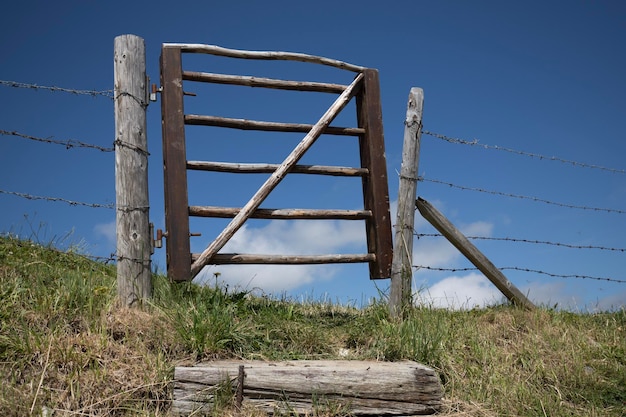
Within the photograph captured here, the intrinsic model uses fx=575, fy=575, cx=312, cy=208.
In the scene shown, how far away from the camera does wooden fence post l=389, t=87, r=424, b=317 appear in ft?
20.8

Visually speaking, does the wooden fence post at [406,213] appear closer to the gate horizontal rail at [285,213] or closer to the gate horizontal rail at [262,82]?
the gate horizontal rail at [285,213]

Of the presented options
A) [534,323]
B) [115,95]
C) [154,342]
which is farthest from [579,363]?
[115,95]

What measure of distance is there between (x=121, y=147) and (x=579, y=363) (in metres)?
5.05

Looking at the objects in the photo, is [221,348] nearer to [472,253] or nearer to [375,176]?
[375,176]

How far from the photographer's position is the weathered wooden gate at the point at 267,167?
19.9 ft

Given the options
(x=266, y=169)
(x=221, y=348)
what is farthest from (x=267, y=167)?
(x=221, y=348)

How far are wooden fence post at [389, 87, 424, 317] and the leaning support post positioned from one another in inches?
13.7

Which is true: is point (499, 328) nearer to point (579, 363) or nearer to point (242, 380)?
point (579, 363)

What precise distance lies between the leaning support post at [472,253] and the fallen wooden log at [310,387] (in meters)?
2.44

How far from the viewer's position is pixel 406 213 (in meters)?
6.54

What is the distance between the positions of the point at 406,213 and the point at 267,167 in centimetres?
167

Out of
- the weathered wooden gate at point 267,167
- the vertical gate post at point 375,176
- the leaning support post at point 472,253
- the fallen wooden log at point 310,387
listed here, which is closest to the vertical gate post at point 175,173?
the weathered wooden gate at point 267,167

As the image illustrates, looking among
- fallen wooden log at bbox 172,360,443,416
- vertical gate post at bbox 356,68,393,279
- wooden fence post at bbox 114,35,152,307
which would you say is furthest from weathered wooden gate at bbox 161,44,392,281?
fallen wooden log at bbox 172,360,443,416

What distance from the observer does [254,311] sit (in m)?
5.87
